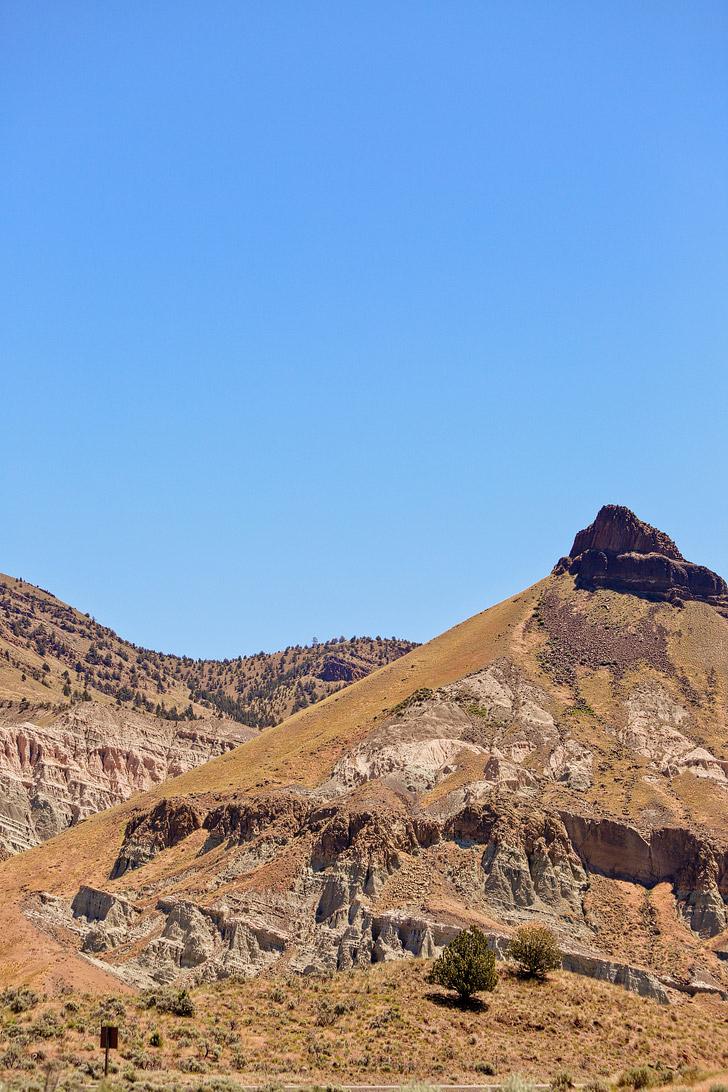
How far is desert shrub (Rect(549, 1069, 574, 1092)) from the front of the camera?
3678 cm

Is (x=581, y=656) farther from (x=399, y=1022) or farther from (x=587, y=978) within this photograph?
(x=399, y=1022)

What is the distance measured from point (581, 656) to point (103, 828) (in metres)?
54.8

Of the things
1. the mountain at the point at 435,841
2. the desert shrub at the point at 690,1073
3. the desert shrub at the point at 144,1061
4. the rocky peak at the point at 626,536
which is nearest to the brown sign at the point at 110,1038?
the desert shrub at the point at 144,1061

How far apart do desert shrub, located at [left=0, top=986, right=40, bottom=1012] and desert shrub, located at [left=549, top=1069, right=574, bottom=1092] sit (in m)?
23.9

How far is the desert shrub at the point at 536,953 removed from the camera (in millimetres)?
51594

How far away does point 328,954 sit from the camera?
57.2 m

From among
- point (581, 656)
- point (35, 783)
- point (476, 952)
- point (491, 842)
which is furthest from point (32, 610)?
point (476, 952)

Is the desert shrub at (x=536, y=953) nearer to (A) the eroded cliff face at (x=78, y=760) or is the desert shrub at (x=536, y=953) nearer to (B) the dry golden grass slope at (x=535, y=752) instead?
(B) the dry golden grass slope at (x=535, y=752)

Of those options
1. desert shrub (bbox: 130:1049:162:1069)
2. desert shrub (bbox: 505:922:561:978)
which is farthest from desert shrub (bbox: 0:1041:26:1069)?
desert shrub (bbox: 505:922:561:978)

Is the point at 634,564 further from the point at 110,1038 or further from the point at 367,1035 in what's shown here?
the point at 110,1038

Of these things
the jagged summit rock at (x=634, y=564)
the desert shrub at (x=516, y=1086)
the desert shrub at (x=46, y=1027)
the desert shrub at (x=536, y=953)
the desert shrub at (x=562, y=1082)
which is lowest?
the desert shrub at (x=46, y=1027)

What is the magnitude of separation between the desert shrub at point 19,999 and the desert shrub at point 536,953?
25.7 metres

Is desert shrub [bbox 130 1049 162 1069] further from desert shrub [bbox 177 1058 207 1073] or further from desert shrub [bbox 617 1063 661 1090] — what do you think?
desert shrub [bbox 617 1063 661 1090]

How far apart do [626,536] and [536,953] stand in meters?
81.8
